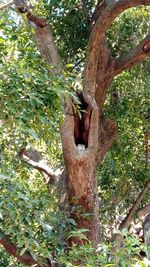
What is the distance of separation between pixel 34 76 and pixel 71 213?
178cm

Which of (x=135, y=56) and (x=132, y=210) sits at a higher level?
(x=135, y=56)

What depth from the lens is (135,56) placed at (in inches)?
147

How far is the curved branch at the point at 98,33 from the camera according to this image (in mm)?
3441

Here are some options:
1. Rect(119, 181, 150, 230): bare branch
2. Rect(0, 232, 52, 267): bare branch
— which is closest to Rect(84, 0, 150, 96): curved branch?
Rect(119, 181, 150, 230): bare branch

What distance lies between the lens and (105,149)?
417 centimetres

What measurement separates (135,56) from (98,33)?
451 mm

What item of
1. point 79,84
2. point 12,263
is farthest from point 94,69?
point 12,263

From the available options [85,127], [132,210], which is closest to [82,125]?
[85,127]

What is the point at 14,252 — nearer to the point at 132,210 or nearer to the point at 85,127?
the point at 85,127

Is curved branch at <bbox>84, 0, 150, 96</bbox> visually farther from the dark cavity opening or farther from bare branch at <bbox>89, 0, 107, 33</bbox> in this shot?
bare branch at <bbox>89, 0, 107, 33</bbox>

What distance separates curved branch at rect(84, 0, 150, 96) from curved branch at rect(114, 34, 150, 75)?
347 mm

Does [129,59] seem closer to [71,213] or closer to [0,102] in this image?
[71,213]

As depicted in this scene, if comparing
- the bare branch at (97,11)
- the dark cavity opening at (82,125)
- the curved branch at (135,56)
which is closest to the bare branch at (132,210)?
the dark cavity opening at (82,125)

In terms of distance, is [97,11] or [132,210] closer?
[97,11]
